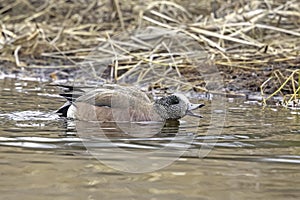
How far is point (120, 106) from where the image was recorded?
5.02m

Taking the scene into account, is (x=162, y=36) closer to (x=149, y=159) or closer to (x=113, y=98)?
(x=113, y=98)

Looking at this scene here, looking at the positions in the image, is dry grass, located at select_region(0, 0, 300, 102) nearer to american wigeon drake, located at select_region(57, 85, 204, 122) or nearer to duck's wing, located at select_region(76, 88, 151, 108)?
american wigeon drake, located at select_region(57, 85, 204, 122)

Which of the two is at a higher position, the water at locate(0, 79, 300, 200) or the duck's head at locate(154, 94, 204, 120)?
the duck's head at locate(154, 94, 204, 120)

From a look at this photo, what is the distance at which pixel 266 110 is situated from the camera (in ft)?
18.6

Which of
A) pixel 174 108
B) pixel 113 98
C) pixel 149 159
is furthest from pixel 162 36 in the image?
pixel 149 159

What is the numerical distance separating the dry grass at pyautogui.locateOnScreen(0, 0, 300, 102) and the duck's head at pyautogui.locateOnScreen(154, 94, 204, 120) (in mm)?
1008

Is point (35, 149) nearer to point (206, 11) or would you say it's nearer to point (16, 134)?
point (16, 134)

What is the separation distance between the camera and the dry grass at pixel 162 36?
24.2 feet

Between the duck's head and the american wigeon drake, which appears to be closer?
the american wigeon drake

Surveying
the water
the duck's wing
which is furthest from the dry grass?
the water

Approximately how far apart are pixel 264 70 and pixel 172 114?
7.98 feet

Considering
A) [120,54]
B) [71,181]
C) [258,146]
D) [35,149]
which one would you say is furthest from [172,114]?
[120,54]

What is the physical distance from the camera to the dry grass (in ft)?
24.2

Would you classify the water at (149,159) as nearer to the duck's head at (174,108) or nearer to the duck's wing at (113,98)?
the duck's head at (174,108)
